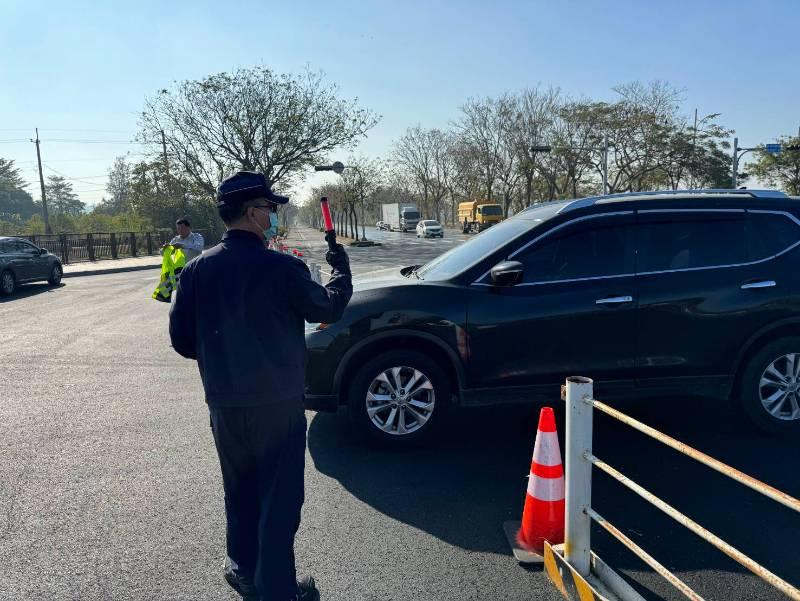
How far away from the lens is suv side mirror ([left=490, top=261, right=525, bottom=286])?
4.20m

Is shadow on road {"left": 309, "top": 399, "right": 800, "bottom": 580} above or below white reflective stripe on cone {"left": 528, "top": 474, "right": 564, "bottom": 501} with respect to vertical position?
below

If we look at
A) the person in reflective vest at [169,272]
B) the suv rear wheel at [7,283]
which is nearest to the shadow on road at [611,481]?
the person in reflective vest at [169,272]

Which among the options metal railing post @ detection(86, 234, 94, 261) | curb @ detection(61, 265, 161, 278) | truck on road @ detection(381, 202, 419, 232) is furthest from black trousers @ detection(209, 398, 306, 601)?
truck on road @ detection(381, 202, 419, 232)

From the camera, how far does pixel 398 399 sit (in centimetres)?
434

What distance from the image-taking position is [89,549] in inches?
124

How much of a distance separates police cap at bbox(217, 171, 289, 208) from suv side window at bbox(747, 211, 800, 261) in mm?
3932

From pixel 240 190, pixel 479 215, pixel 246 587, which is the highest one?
pixel 479 215

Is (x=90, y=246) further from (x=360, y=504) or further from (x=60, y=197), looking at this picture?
(x=60, y=197)

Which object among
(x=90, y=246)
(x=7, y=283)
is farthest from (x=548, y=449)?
(x=90, y=246)

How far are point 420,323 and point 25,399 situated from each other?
4.41 m

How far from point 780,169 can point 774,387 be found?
164 ft

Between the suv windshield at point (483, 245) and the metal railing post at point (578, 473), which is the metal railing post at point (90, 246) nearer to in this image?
the suv windshield at point (483, 245)

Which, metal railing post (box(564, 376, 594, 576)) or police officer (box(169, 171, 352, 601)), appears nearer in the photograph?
police officer (box(169, 171, 352, 601))

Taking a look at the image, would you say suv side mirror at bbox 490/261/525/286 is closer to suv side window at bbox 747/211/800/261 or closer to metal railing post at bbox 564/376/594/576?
metal railing post at bbox 564/376/594/576
